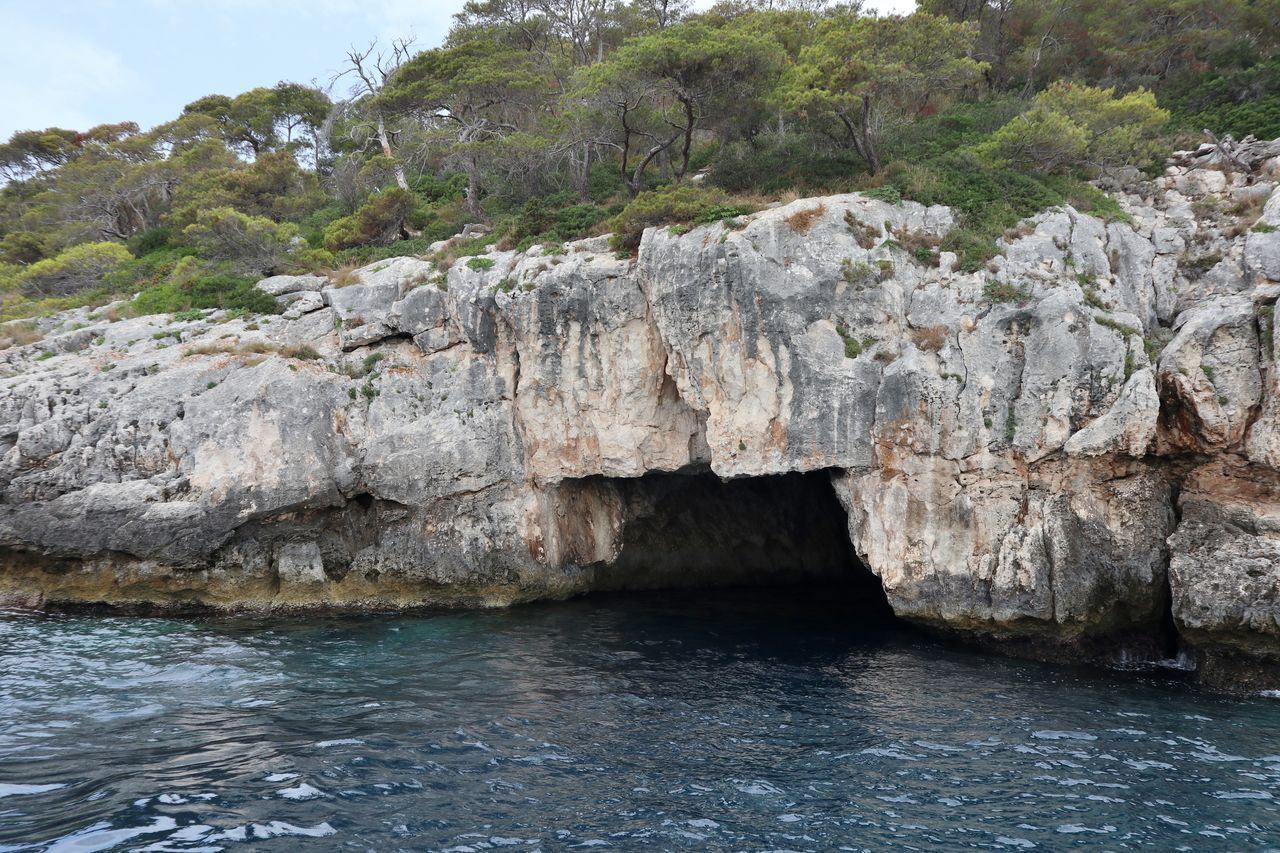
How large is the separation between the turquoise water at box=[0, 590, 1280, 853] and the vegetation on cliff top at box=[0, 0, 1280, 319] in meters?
9.84

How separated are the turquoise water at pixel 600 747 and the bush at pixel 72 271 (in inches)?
777

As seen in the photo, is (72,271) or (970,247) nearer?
(970,247)

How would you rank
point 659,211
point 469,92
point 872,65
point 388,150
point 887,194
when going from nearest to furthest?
point 887,194 < point 659,211 < point 872,65 < point 469,92 < point 388,150

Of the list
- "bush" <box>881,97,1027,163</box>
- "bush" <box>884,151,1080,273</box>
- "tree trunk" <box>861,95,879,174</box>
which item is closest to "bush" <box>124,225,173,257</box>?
"tree trunk" <box>861,95,879,174</box>

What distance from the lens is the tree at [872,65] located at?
20703mm

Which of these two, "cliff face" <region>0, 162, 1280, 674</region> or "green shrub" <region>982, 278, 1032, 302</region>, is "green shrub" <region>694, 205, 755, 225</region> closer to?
"cliff face" <region>0, 162, 1280, 674</region>

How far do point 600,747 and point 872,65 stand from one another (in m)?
18.3

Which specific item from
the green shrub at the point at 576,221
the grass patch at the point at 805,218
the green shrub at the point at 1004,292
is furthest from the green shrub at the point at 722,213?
the green shrub at the point at 1004,292

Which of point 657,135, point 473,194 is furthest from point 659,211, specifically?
point 473,194

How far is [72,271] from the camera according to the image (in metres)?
31.8

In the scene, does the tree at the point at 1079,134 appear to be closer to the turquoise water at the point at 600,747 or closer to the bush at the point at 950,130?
the bush at the point at 950,130

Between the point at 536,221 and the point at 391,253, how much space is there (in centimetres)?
595

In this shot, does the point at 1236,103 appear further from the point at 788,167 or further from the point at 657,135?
the point at 657,135

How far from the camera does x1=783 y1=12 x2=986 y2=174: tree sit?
2070 centimetres
